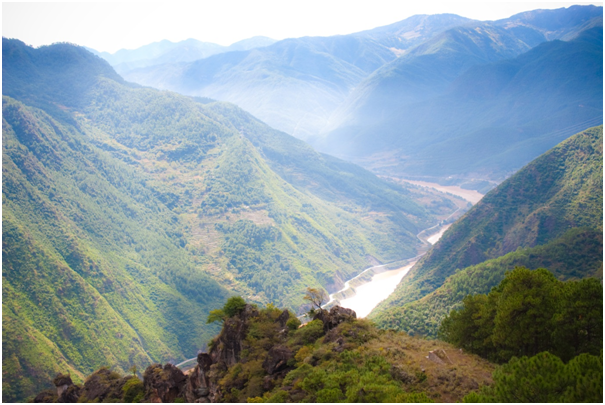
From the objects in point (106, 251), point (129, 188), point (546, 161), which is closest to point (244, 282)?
point (106, 251)

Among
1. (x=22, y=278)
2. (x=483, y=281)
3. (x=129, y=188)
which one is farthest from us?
(x=129, y=188)

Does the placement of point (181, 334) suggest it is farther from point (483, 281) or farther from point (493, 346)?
point (493, 346)

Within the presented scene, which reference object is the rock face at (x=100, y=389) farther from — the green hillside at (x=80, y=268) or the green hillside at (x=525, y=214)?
the green hillside at (x=525, y=214)

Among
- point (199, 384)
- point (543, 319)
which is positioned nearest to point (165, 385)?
point (199, 384)

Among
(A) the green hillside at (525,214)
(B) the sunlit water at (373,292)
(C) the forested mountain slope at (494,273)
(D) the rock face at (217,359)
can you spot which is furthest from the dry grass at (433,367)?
(B) the sunlit water at (373,292)

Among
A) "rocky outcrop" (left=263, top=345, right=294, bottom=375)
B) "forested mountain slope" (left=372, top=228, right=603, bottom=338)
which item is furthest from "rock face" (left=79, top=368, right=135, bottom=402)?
"forested mountain slope" (left=372, top=228, right=603, bottom=338)

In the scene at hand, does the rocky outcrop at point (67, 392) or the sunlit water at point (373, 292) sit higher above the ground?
the rocky outcrop at point (67, 392)
